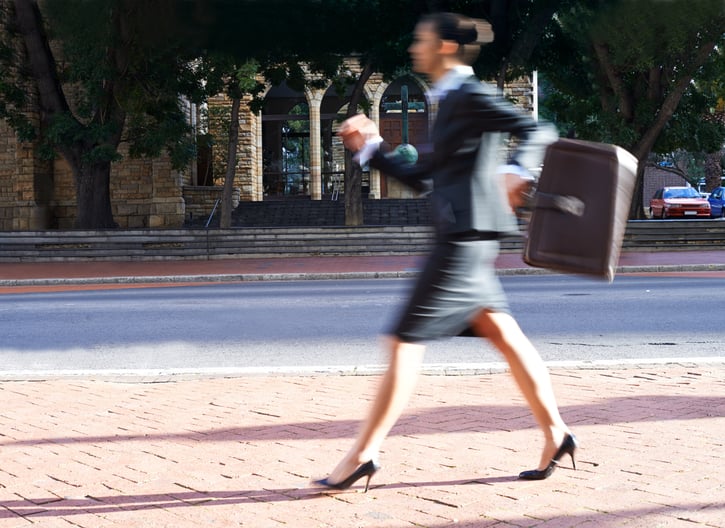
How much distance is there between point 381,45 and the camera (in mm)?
26328

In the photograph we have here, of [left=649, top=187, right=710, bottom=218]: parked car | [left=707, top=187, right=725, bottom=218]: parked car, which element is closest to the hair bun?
[left=649, top=187, right=710, bottom=218]: parked car

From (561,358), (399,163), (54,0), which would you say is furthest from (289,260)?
(399,163)

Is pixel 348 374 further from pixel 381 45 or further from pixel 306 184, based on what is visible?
pixel 306 184

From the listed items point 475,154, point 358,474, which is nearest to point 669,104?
point 475,154

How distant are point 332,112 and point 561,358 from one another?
36.8 m

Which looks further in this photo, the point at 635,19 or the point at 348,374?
the point at 635,19

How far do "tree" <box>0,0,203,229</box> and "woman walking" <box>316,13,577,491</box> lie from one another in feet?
72.1

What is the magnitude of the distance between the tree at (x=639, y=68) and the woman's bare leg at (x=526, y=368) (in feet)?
70.2

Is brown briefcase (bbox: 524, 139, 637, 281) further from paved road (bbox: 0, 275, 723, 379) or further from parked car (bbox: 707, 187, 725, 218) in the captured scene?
parked car (bbox: 707, 187, 725, 218)

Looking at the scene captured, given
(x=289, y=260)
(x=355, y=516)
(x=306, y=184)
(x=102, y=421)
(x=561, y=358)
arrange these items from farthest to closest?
(x=306, y=184) < (x=289, y=260) < (x=561, y=358) < (x=102, y=421) < (x=355, y=516)

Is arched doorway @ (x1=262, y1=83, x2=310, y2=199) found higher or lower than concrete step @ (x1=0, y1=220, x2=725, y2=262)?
higher

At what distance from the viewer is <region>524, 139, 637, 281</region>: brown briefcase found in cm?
367

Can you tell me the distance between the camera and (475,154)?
367cm

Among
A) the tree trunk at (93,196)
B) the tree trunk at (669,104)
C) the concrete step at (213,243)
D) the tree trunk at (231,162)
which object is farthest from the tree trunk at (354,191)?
the tree trunk at (669,104)
